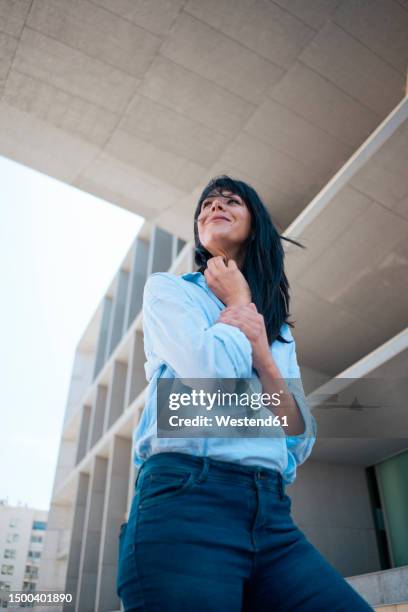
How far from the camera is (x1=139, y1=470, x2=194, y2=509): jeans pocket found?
1091mm

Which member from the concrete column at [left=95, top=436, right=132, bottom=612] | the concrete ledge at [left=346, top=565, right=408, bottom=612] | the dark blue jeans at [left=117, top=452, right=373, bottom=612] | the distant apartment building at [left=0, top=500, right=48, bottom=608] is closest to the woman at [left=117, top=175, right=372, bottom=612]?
the dark blue jeans at [left=117, top=452, right=373, bottom=612]

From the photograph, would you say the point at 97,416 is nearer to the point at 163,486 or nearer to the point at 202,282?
the point at 202,282

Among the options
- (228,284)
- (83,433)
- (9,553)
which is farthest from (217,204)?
(9,553)

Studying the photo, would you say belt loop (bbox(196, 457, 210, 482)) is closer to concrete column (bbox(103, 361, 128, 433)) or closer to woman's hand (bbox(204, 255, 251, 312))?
woman's hand (bbox(204, 255, 251, 312))

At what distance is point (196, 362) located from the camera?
1.16 metres

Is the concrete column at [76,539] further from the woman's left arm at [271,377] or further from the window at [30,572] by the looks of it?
the window at [30,572]

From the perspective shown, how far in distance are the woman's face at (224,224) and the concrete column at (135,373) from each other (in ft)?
53.5

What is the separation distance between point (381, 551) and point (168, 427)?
1135 centimetres

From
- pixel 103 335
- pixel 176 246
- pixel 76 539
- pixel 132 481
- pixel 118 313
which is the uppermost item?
pixel 103 335

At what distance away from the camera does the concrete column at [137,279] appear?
21.5 metres

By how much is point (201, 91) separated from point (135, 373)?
11.6 meters

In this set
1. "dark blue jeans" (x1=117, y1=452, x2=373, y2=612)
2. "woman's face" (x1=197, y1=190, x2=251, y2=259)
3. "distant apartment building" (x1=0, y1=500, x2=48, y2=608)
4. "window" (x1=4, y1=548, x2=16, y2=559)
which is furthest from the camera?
"window" (x1=4, y1=548, x2=16, y2=559)

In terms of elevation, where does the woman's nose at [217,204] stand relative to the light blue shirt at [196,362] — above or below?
above

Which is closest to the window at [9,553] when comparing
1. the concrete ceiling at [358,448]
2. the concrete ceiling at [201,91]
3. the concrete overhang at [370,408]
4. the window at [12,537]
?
the window at [12,537]
